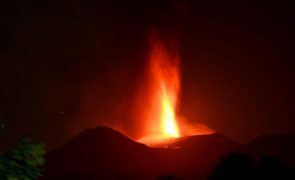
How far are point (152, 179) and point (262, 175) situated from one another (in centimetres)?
6099

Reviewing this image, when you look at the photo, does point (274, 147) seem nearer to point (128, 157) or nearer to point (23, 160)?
point (128, 157)

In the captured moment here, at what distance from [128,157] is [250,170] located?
247 feet

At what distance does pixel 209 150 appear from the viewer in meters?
94.3

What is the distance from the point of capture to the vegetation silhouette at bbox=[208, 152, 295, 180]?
17.6 meters

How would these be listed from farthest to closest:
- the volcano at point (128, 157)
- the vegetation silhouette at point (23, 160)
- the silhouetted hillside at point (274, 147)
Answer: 1. the silhouetted hillside at point (274, 147)
2. the volcano at point (128, 157)
3. the vegetation silhouette at point (23, 160)

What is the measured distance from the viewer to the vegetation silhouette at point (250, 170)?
1761 centimetres

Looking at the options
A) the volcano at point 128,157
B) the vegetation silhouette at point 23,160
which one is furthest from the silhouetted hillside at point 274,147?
the vegetation silhouette at point 23,160

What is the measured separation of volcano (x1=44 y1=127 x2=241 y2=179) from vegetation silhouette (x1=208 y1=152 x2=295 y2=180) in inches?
2362

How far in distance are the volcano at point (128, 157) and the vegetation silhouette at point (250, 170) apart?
197ft

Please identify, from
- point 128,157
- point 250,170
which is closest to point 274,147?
point 128,157

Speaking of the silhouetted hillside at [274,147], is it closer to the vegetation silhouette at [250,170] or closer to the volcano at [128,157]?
the volcano at [128,157]

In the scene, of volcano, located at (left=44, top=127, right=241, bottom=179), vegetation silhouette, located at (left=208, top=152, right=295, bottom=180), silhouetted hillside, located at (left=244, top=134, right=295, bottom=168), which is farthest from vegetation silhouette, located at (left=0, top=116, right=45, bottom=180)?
silhouetted hillside, located at (left=244, top=134, right=295, bottom=168)

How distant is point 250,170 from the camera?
58.2 feet

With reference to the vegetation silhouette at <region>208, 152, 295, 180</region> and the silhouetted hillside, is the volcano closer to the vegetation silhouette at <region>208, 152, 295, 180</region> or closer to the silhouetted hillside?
the silhouetted hillside
